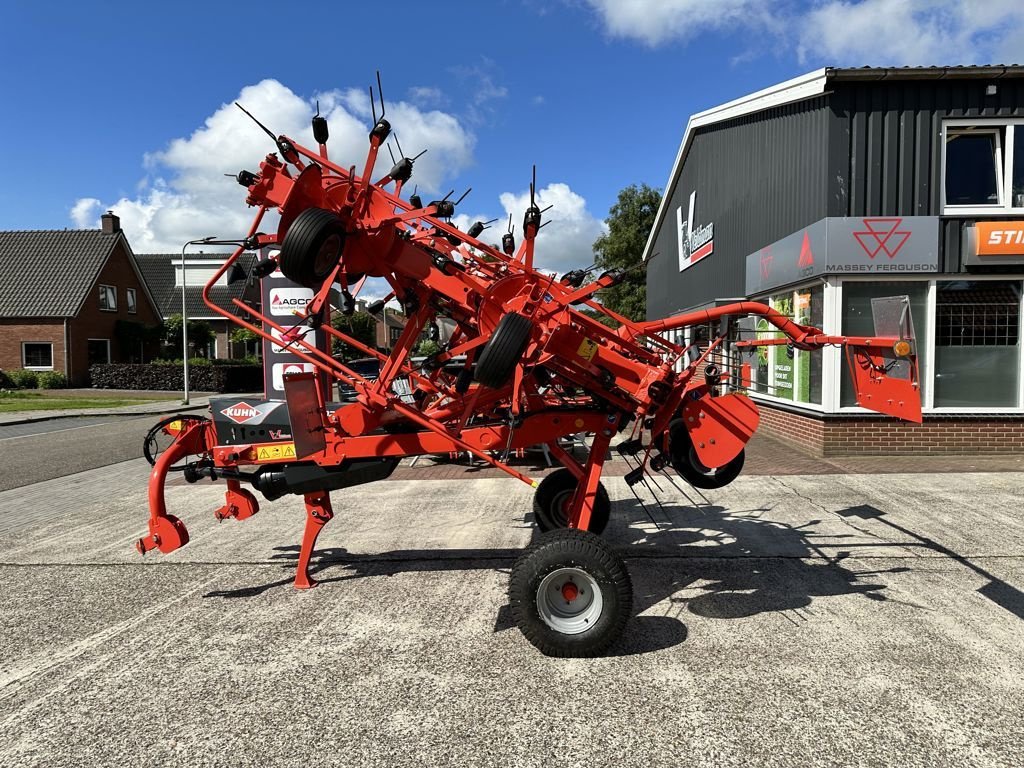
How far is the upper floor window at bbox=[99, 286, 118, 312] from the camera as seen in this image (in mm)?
34031

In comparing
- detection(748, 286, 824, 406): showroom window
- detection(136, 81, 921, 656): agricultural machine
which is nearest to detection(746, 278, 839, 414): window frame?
detection(748, 286, 824, 406): showroom window

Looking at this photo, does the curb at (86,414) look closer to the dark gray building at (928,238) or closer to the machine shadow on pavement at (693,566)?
the machine shadow on pavement at (693,566)

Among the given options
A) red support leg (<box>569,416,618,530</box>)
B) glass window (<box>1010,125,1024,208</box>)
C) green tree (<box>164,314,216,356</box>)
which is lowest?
red support leg (<box>569,416,618,530</box>)

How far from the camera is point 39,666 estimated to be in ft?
12.6

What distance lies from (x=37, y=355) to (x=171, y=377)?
709cm

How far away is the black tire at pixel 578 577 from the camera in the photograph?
3.77 metres

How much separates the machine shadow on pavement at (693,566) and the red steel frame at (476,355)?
756mm

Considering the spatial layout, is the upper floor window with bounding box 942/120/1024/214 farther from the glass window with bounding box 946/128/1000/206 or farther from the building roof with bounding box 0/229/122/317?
the building roof with bounding box 0/229/122/317

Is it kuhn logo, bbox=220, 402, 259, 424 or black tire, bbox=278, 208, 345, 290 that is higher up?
black tire, bbox=278, 208, 345, 290

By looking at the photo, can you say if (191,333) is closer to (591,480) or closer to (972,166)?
(972,166)

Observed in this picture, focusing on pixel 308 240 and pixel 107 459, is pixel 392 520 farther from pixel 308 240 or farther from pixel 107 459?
pixel 107 459

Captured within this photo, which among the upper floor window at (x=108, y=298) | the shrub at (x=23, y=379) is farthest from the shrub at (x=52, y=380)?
the upper floor window at (x=108, y=298)

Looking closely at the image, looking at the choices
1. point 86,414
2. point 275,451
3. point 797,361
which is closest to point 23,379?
point 86,414

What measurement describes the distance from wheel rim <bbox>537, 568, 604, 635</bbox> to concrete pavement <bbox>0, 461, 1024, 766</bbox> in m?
0.21
